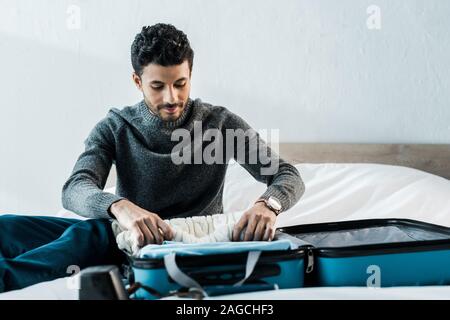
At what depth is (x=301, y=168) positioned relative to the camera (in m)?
2.07

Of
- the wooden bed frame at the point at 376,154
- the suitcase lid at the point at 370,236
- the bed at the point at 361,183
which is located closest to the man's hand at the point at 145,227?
the suitcase lid at the point at 370,236

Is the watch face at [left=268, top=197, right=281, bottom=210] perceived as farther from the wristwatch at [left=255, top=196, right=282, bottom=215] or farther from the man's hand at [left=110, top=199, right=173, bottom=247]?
the man's hand at [left=110, top=199, right=173, bottom=247]

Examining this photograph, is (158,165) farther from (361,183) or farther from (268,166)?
(361,183)

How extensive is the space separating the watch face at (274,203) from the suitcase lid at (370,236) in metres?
0.06

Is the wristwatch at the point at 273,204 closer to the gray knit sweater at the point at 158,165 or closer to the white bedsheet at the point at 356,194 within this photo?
the gray knit sweater at the point at 158,165

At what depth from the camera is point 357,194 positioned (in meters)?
1.89

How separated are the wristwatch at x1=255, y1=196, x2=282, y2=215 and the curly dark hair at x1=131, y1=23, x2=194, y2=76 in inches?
15.7

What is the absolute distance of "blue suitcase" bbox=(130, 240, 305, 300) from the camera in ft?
3.21

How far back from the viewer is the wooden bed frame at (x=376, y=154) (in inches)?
85.0

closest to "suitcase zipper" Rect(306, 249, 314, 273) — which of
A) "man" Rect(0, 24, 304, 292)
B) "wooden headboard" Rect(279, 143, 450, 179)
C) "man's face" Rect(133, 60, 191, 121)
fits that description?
"man" Rect(0, 24, 304, 292)

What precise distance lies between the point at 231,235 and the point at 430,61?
4.15 feet

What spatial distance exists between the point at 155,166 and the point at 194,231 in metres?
0.32

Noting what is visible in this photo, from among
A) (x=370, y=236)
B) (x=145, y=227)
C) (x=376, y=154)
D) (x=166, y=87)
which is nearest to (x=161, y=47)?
(x=166, y=87)
